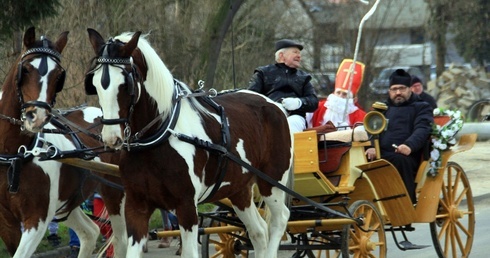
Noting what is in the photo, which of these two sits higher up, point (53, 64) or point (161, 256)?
point (53, 64)

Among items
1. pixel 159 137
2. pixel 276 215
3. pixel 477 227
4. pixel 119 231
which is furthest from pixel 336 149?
pixel 477 227

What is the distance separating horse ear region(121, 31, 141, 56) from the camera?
6957 mm

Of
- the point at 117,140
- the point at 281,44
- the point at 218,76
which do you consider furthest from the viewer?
the point at 218,76

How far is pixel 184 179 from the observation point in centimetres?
716

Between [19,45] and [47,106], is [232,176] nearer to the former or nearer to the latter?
[47,106]

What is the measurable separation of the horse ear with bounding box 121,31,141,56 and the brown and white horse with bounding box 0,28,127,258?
0.70 m

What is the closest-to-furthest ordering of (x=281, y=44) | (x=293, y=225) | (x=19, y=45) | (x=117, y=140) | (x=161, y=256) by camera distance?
(x=117, y=140) < (x=293, y=225) < (x=281, y=44) < (x=161, y=256) < (x=19, y=45)

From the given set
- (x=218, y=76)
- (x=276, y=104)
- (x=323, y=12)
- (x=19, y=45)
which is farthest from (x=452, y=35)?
(x=276, y=104)

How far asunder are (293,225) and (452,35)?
2335 centimetres

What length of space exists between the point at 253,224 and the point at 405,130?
2.10 meters

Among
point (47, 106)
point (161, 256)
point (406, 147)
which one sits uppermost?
point (47, 106)

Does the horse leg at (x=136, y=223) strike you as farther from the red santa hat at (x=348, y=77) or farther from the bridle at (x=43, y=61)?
the red santa hat at (x=348, y=77)

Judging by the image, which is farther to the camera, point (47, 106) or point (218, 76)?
point (218, 76)

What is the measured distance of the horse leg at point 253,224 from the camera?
8.51 meters
